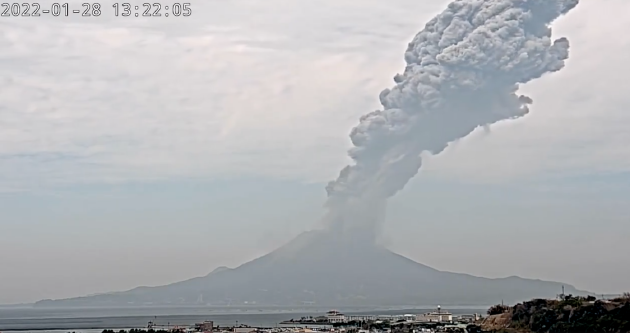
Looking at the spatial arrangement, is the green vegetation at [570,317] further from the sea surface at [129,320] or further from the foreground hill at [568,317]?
the sea surface at [129,320]

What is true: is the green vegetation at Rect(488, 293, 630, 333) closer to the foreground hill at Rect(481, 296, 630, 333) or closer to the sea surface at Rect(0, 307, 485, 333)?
the foreground hill at Rect(481, 296, 630, 333)

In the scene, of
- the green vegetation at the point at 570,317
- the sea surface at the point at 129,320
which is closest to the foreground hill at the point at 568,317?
the green vegetation at the point at 570,317

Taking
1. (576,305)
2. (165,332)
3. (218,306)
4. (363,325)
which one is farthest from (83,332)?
(218,306)

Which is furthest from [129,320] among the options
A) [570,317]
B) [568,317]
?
[570,317]

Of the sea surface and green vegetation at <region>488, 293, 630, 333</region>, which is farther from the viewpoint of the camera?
the sea surface

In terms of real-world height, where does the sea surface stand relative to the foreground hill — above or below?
below

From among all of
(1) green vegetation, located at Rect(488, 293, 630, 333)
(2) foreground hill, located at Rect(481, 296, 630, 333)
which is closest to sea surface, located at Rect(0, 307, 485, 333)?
(2) foreground hill, located at Rect(481, 296, 630, 333)

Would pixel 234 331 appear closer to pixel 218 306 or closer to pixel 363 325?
pixel 363 325

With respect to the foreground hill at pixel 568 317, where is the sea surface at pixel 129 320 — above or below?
below

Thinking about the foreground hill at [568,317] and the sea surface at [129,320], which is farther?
the sea surface at [129,320]
